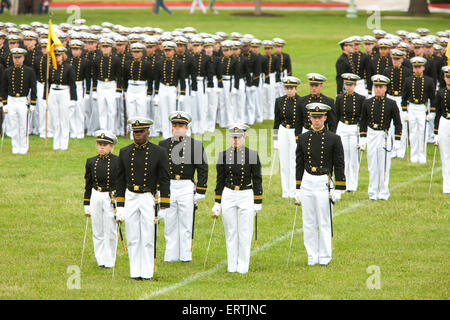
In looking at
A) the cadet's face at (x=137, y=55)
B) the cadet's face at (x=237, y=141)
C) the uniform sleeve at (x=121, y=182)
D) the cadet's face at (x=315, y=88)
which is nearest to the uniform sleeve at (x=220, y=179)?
the cadet's face at (x=237, y=141)

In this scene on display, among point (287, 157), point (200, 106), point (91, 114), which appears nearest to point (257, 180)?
point (287, 157)

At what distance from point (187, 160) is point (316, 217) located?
201 centimetres

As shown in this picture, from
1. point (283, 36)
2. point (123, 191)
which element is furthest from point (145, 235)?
point (283, 36)

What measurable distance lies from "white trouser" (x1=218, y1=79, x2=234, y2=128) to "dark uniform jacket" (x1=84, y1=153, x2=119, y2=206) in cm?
1334

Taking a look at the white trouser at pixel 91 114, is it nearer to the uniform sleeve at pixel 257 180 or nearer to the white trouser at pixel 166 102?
the white trouser at pixel 166 102

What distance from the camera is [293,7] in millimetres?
64312

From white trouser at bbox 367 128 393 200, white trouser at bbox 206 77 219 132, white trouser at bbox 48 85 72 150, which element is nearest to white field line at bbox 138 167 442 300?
white trouser at bbox 367 128 393 200

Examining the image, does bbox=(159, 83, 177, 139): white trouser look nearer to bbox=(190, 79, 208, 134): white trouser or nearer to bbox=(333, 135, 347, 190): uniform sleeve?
bbox=(190, 79, 208, 134): white trouser

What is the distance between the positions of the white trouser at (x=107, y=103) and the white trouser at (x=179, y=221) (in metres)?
10.6

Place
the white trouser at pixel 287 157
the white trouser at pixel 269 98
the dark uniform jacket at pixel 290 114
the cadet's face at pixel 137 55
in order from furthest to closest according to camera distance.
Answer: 1. the white trouser at pixel 269 98
2. the cadet's face at pixel 137 55
3. the white trouser at pixel 287 157
4. the dark uniform jacket at pixel 290 114

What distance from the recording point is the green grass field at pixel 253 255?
11.7m

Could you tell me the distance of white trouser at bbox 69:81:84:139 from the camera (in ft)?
76.5
